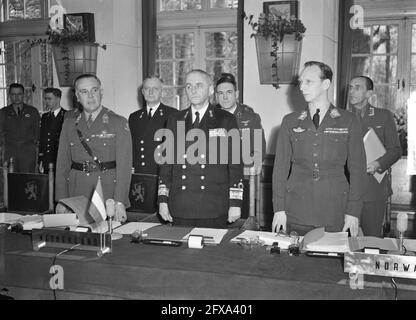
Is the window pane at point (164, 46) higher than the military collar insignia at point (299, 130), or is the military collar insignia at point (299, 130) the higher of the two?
the window pane at point (164, 46)

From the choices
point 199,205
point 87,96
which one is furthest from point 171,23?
point 199,205

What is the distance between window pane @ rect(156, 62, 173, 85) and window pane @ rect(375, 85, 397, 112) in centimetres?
227

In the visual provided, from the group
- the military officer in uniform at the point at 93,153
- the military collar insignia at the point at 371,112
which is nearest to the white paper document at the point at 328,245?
the military officer in uniform at the point at 93,153

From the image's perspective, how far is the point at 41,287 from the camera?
6.71 ft

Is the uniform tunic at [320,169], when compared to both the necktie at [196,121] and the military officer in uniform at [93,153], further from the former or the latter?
the military officer in uniform at [93,153]

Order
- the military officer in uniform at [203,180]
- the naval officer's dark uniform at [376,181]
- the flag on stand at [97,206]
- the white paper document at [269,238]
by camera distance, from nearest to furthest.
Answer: the white paper document at [269,238] < the flag on stand at [97,206] < the military officer in uniform at [203,180] < the naval officer's dark uniform at [376,181]

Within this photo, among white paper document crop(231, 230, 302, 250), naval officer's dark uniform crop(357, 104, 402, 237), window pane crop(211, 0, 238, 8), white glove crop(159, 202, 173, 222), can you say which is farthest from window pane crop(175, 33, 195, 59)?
white paper document crop(231, 230, 302, 250)

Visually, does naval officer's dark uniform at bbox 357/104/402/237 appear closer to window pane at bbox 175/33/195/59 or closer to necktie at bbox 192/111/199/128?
necktie at bbox 192/111/199/128

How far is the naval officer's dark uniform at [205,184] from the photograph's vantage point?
2.74 meters

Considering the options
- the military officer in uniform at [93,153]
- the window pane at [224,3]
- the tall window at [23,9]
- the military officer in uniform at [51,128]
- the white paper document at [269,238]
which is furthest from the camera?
the tall window at [23,9]

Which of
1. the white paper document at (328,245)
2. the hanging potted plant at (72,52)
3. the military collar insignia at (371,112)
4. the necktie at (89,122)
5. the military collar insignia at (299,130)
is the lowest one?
the white paper document at (328,245)

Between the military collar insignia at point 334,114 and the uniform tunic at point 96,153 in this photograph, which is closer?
the military collar insignia at point 334,114

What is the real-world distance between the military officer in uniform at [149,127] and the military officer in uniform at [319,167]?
5.39 feet

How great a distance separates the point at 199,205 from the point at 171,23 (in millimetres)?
3725
